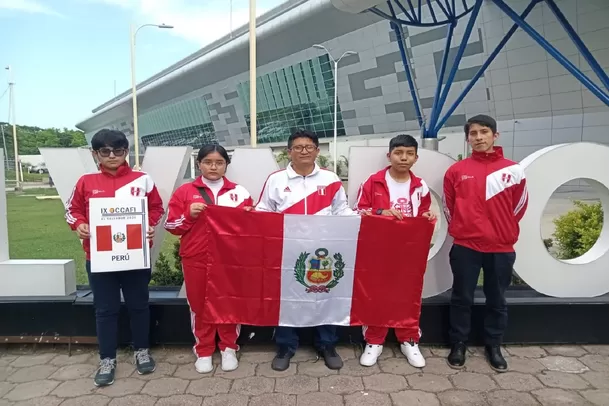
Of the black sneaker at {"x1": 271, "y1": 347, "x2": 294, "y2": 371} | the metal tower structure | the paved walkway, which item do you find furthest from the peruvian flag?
the metal tower structure

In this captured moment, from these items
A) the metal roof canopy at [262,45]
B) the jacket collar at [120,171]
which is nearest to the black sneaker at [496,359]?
the jacket collar at [120,171]

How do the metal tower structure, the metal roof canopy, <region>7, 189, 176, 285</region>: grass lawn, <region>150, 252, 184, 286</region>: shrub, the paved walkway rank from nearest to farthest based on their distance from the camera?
1. the paved walkway
2. <region>150, 252, 184, 286</region>: shrub
3. <region>7, 189, 176, 285</region>: grass lawn
4. the metal tower structure
5. the metal roof canopy

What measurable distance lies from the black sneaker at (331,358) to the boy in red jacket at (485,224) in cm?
84

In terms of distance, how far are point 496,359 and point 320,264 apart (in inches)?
58.1

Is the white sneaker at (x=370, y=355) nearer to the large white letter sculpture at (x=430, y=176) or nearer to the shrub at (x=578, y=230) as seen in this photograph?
the large white letter sculpture at (x=430, y=176)

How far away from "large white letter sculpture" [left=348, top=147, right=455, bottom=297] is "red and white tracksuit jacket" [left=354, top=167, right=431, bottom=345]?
0.81 ft

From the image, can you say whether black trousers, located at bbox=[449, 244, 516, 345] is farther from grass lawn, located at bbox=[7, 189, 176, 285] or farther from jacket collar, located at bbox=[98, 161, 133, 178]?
grass lawn, located at bbox=[7, 189, 176, 285]

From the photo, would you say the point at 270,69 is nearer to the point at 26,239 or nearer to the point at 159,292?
the point at 26,239

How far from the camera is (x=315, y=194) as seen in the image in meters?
3.14

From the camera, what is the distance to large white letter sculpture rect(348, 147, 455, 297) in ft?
11.6

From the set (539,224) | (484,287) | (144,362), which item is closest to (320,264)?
(484,287)

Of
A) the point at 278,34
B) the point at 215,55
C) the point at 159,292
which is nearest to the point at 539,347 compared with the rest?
the point at 159,292

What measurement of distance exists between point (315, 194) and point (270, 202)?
34 cm

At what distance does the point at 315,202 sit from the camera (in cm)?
313
